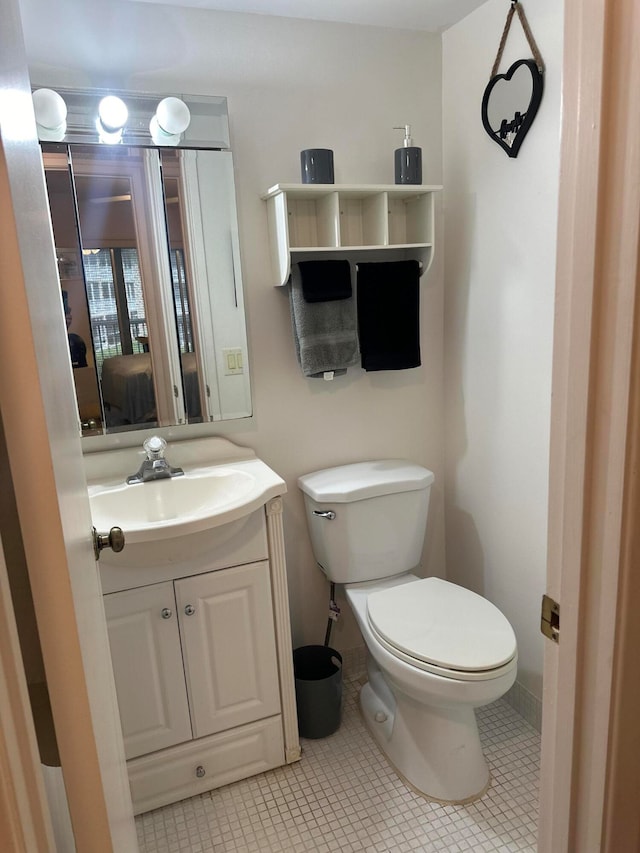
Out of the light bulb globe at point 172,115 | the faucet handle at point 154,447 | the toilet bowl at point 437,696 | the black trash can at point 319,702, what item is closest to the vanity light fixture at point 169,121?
the light bulb globe at point 172,115

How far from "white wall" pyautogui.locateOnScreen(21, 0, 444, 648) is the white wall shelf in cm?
8

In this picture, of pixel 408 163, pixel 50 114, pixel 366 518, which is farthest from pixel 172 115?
pixel 366 518

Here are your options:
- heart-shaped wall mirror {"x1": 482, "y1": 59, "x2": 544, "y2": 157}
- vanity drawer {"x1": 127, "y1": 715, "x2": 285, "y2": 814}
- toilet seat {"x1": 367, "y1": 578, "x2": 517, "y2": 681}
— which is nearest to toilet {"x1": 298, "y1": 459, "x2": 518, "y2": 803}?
toilet seat {"x1": 367, "y1": 578, "x2": 517, "y2": 681}

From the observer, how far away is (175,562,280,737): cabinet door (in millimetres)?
1676

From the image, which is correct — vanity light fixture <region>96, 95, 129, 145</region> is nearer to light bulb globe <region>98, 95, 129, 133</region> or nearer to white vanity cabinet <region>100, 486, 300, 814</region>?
light bulb globe <region>98, 95, 129, 133</region>

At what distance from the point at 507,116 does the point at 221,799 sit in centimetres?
219

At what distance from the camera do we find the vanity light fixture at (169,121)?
5.66 feet

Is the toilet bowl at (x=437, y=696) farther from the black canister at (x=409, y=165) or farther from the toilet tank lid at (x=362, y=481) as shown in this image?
the black canister at (x=409, y=165)

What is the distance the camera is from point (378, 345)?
6.70 feet

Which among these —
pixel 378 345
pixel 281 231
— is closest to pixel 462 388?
pixel 378 345

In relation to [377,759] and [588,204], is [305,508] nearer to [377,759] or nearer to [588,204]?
[377,759]

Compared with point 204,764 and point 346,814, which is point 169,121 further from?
point 346,814

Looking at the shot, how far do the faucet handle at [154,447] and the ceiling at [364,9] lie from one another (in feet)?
4.06

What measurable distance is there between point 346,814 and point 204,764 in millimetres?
432
